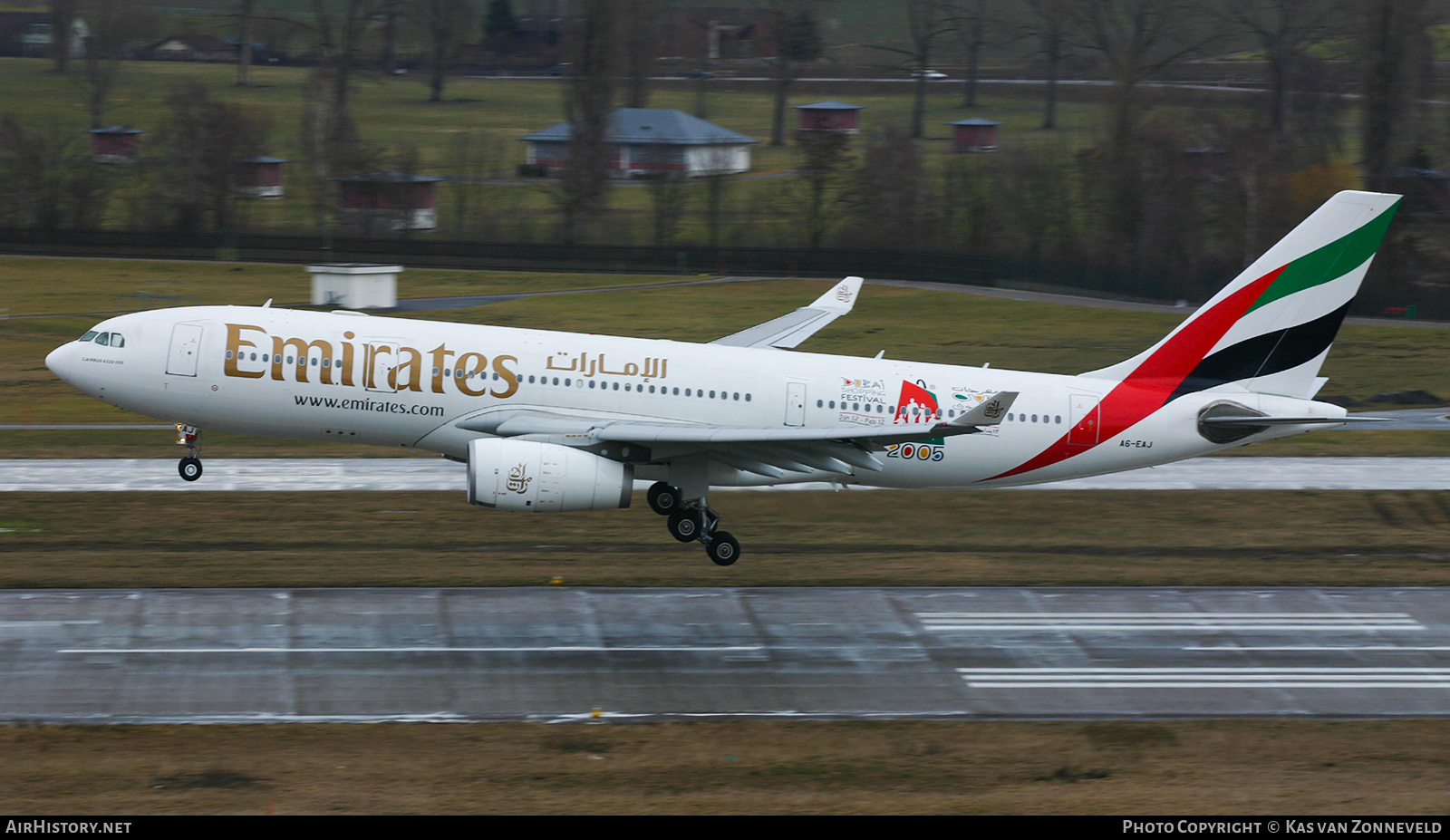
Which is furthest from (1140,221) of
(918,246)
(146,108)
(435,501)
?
(146,108)

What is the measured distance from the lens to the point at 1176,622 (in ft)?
89.5

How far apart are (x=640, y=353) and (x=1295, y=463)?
23342mm

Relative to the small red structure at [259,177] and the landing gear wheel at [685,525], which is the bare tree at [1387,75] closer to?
the landing gear wheel at [685,525]

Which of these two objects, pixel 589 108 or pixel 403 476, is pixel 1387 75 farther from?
pixel 403 476

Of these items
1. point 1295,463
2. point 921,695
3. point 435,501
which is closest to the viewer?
point 921,695

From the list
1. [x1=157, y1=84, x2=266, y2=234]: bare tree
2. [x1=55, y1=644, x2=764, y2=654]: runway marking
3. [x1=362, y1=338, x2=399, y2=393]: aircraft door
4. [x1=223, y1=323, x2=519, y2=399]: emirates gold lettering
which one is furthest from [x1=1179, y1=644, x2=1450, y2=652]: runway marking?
[x1=157, y1=84, x2=266, y2=234]: bare tree

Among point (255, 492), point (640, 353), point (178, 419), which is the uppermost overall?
point (640, 353)

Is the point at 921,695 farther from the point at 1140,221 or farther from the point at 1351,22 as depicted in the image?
the point at 1351,22

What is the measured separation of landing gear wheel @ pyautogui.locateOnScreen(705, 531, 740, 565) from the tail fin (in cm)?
1019

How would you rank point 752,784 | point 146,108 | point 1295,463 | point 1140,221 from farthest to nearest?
point 146,108, point 1140,221, point 1295,463, point 752,784

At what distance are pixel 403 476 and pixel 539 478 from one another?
1305 cm

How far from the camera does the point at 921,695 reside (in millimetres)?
22891

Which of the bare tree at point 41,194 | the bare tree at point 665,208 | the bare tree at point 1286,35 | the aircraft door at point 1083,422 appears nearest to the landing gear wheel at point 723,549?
the aircraft door at point 1083,422

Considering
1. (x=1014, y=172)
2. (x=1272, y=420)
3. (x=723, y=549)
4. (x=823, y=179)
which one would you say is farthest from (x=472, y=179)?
(x=1272, y=420)
